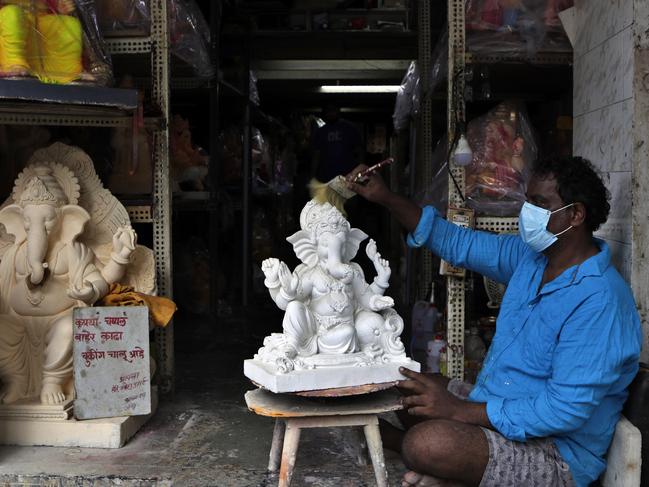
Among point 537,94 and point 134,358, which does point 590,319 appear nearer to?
point 134,358

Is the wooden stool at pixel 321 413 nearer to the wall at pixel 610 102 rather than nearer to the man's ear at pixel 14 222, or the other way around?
the wall at pixel 610 102

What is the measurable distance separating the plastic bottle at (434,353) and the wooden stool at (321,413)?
5.09 ft

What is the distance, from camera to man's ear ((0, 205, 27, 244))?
12.7 feet

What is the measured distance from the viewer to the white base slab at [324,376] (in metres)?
2.96

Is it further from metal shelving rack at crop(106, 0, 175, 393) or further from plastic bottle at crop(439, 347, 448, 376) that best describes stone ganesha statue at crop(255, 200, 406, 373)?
metal shelving rack at crop(106, 0, 175, 393)

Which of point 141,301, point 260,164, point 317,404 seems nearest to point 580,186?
point 317,404

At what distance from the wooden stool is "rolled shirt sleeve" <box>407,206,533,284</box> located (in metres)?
0.74

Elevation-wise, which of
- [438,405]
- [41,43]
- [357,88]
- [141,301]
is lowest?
[438,405]

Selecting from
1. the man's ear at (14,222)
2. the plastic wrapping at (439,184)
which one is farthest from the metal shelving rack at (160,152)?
the plastic wrapping at (439,184)

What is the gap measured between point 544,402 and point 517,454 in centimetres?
23

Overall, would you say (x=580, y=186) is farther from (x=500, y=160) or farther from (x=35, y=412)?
(x=35, y=412)

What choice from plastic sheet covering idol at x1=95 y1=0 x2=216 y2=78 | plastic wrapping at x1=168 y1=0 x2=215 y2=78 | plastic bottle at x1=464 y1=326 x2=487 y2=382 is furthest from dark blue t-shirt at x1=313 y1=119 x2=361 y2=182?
plastic bottle at x1=464 y1=326 x2=487 y2=382

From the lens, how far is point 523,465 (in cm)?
278

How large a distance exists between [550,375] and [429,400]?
1.56ft
